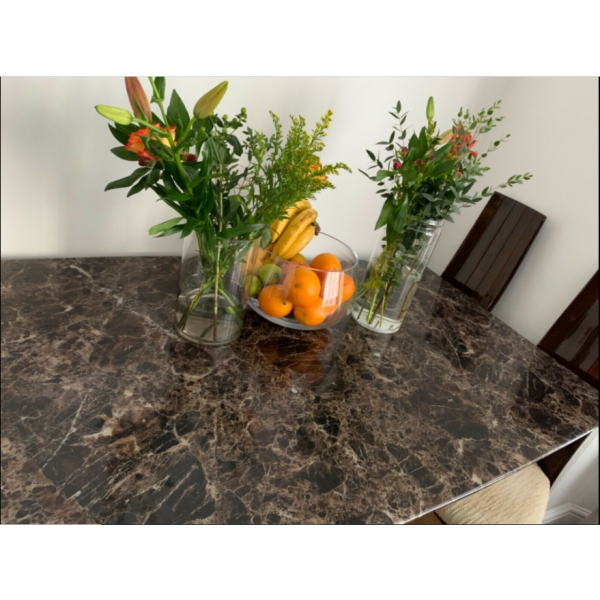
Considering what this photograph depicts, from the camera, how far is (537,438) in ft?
3.18

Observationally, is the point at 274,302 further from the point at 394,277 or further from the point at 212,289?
the point at 394,277

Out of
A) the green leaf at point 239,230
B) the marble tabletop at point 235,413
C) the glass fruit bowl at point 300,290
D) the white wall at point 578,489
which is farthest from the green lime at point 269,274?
the white wall at point 578,489

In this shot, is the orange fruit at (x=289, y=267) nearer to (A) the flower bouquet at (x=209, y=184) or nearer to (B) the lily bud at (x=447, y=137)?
(A) the flower bouquet at (x=209, y=184)

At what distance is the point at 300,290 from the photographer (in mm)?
971

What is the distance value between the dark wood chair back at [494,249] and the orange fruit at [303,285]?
2.29 feet

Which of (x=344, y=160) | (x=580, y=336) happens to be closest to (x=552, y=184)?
(x=580, y=336)

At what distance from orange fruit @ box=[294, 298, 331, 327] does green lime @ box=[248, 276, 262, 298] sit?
3.6 inches

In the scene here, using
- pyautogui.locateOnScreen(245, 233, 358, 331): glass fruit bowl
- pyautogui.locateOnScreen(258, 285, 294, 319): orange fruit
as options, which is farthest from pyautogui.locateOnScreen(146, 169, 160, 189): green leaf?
pyautogui.locateOnScreen(258, 285, 294, 319): orange fruit

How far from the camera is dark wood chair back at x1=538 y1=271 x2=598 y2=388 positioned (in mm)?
1261

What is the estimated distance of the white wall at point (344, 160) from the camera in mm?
890
